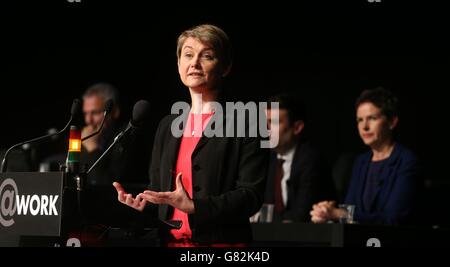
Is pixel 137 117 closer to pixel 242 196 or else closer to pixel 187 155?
pixel 187 155

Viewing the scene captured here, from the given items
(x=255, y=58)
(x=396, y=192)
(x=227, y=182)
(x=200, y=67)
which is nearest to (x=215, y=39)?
(x=200, y=67)

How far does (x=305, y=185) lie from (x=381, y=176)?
518 mm

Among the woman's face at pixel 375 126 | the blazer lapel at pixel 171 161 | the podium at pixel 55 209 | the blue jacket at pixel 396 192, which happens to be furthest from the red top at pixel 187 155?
the woman's face at pixel 375 126

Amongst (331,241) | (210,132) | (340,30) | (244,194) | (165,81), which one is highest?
(340,30)

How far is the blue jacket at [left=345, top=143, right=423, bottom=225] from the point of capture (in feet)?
14.7

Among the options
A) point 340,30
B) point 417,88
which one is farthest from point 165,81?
point 417,88

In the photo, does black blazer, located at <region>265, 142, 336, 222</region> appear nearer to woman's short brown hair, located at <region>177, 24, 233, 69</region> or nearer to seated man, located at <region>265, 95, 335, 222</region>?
seated man, located at <region>265, 95, 335, 222</region>

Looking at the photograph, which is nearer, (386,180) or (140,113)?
(140,113)

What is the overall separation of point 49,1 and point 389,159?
3174 millimetres

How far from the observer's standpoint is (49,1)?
20.6 feet

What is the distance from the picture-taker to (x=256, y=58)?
23.1 ft

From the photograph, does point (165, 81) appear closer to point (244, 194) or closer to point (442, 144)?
point (442, 144)

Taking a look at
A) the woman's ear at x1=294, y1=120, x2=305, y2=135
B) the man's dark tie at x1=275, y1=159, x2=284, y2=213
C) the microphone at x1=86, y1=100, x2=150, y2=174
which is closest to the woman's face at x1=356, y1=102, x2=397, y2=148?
the woman's ear at x1=294, y1=120, x2=305, y2=135
